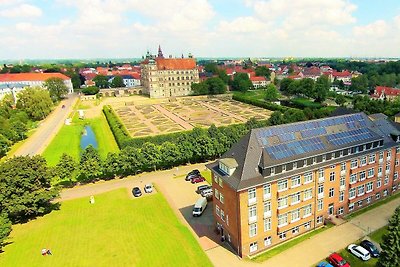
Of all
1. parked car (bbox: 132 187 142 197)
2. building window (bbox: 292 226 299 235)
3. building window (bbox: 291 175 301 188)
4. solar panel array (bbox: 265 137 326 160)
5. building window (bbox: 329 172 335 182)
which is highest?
solar panel array (bbox: 265 137 326 160)

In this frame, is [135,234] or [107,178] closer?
[135,234]

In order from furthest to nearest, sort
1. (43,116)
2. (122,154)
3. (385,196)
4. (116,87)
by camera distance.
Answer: (116,87) → (43,116) → (122,154) → (385,196)

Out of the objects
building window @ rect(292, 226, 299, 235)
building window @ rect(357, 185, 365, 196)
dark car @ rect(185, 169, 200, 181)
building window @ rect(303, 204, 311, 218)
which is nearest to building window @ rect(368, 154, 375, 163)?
building window @ rect(357, 185, 365, 196)

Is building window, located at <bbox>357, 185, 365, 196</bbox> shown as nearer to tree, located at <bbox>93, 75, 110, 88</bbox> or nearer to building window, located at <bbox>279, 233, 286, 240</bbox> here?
building window, located at <bbox>279, 233, 286, 240</bbox>

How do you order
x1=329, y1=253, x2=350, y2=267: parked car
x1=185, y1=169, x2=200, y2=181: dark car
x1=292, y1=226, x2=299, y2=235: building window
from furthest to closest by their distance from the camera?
x1=185, y1=169, x2=200, y2=181: dark car, x1=292, y1=226, x2=299, y2=235: building window, x1=329, y1=253, x2=350, y2=267: parked car

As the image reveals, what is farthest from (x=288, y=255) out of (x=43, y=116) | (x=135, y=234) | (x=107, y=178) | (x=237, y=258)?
(x=43, y=116)

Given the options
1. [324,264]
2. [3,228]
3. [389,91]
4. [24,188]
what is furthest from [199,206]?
[389,91]

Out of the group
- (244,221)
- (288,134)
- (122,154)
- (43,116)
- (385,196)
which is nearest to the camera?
(244,221)

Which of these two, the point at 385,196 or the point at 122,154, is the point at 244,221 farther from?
the point at 122,154
